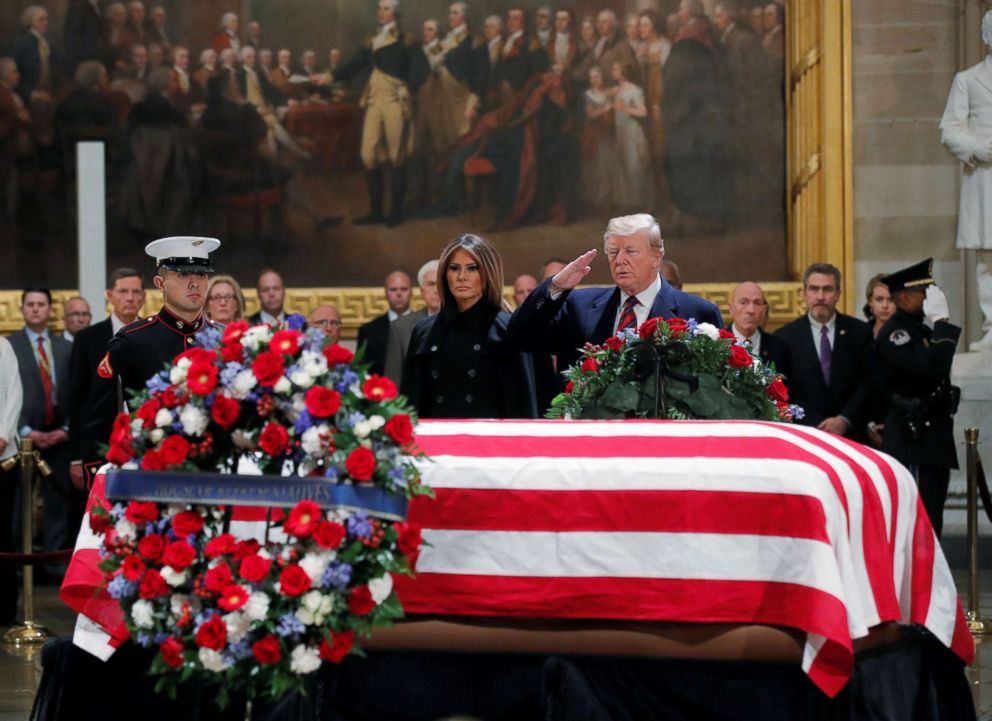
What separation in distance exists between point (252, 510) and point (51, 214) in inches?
315

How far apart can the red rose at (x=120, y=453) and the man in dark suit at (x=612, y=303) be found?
1.73m

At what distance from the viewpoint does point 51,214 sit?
470 inches

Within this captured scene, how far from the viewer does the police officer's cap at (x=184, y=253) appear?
5.81 m

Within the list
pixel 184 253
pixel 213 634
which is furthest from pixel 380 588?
pixel 184 253

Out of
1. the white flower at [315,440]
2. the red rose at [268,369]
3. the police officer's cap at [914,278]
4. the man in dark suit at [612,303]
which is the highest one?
the police officer's cap at [914,278]

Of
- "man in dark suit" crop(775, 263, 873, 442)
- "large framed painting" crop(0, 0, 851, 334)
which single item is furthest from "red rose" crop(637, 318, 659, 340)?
"large framed painting" crop(0, 0, 851, 334)

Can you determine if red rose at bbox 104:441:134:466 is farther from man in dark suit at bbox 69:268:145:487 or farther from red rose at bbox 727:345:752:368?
man in dark suit at bbox 69:268:145:487

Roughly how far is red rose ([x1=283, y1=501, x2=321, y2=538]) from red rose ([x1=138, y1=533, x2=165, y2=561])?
0.31 m

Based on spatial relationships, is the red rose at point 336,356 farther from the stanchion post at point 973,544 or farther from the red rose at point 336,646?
the stanchion post at point 973,544

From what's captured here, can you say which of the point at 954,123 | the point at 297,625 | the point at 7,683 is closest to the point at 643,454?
the point at 297,625

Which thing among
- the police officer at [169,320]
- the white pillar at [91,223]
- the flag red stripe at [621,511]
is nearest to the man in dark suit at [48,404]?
the white pillar at [91,223]

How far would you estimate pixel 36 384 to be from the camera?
9.98 m

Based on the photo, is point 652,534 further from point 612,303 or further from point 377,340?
point 377,340

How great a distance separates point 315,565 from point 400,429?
1.19 ft
